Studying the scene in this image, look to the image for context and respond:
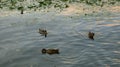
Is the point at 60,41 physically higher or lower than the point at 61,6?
lower

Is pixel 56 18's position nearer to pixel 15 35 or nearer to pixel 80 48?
pixel 15 35

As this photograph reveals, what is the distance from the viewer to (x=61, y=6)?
61.7ft

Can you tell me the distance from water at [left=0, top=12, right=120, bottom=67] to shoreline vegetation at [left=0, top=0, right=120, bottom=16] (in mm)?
1211

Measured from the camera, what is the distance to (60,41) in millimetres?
11977

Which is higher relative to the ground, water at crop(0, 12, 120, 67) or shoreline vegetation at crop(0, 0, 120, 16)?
shoreline vegetation at crop(0, 0, 120, 16)

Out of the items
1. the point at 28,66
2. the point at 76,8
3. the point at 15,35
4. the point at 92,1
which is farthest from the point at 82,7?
the point at 28,66

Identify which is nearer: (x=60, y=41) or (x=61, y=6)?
(x=60, y=41)

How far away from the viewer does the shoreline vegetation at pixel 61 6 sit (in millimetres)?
17406

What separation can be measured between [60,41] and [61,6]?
284 inches

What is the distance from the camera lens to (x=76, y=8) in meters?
18.2

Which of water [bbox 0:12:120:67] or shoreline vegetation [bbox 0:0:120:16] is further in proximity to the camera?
shoreline vegetation [bbox 0:0:120:16]

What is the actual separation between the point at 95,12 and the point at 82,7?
162 centimetres

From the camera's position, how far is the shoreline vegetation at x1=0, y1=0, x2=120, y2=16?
17406 mm

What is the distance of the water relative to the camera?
9633mm
